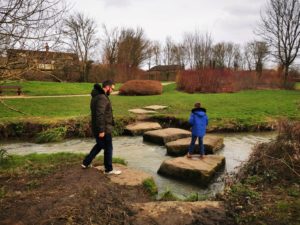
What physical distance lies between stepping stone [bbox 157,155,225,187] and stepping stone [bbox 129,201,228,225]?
82.0 inches

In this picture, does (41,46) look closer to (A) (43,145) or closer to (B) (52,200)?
(B) (52,200)

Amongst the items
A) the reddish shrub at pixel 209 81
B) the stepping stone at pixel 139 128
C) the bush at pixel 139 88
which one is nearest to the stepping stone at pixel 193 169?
the stepping stone at pixel 139 128

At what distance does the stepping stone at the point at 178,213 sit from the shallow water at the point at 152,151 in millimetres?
1561

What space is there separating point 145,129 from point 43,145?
12.9 feet

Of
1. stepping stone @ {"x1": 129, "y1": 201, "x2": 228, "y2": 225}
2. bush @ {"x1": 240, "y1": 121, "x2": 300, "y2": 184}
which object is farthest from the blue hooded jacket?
stepping stone @ {"x1": 129, "y1": 201, "x2": 228, "y2": 225}

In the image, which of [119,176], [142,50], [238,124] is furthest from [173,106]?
[142,50]

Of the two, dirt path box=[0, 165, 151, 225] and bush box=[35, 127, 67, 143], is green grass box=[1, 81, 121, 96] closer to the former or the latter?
bush box=[35, 127, 67, 143]

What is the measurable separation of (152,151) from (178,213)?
521 cm

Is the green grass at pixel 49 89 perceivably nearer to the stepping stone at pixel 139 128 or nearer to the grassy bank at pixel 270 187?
the stepping stone at pixel 139 128

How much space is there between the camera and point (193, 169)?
6652 mm

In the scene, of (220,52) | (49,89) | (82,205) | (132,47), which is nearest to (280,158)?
(82,205)

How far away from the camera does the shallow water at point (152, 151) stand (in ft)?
21.0

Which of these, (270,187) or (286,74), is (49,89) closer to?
(270,187)

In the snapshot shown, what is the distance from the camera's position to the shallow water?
6.41 m
